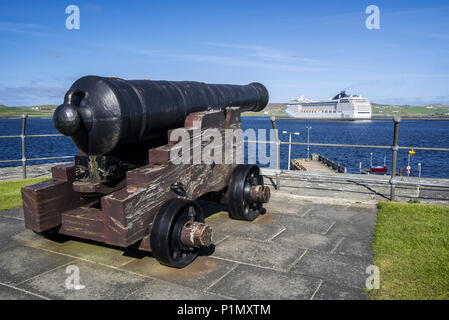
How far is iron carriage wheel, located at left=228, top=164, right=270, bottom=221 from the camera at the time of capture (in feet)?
14.3

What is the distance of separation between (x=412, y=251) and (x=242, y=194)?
1833 millimetres

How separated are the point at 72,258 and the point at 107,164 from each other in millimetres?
924

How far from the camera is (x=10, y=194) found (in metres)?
5.81

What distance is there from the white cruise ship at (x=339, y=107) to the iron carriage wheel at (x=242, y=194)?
4200 inches

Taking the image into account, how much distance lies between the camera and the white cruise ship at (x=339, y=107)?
367ft

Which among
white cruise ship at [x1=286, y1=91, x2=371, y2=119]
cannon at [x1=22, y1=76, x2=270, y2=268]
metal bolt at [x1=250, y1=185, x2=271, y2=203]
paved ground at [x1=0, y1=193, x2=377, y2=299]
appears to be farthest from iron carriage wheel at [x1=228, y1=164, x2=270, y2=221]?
white cruise ship at [x1=286, y1=91, x2=371, y2=119]

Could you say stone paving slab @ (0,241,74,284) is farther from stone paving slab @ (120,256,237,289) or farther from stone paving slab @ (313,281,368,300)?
stone paving slab @ (313,281,368,300)

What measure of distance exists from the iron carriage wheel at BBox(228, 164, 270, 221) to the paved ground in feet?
0.47

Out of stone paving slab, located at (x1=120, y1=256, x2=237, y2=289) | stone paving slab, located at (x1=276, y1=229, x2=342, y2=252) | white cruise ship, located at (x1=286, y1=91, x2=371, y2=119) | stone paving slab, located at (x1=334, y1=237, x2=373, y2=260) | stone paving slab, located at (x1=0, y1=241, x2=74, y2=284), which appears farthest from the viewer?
white cruise ship, located at (x1=286, y1=91, x2=371, y2=119)

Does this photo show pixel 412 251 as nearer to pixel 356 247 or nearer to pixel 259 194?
pixel 356 247

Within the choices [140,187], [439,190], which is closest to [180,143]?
[140,187]

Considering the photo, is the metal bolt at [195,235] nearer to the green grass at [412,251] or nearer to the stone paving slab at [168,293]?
the stone paving slab at [168,293]
